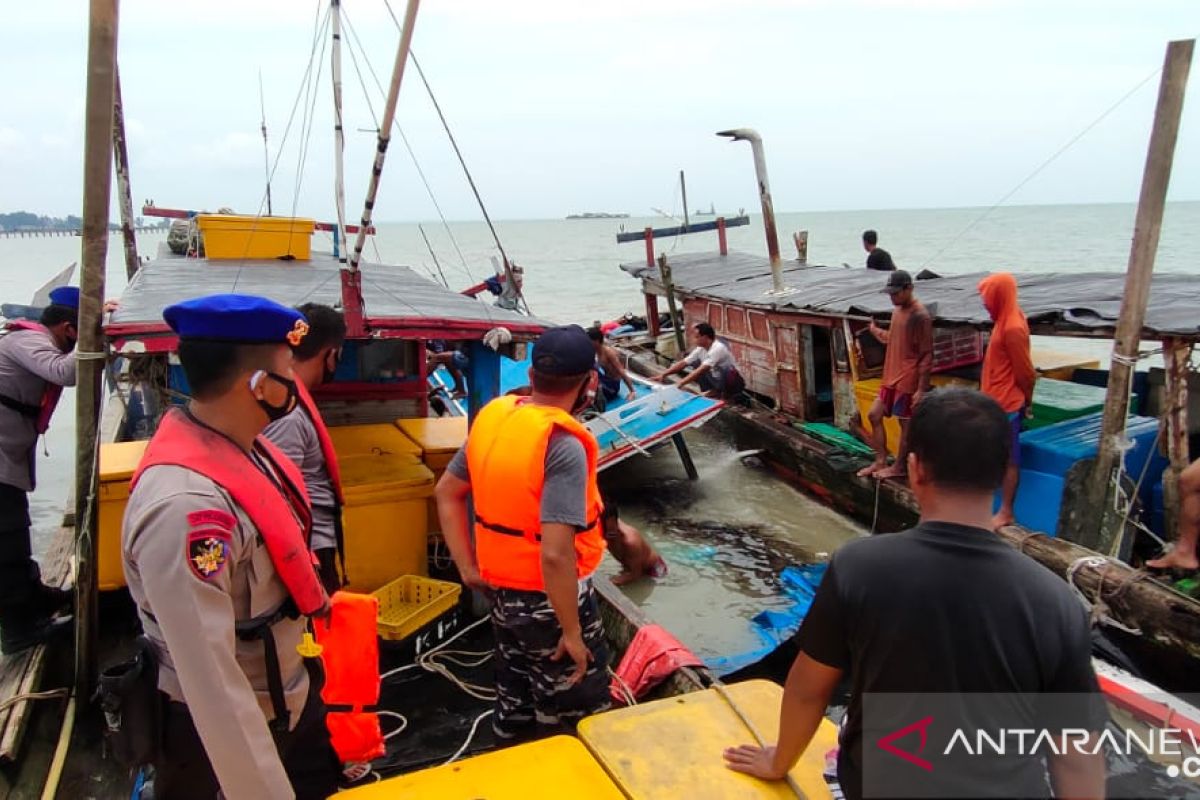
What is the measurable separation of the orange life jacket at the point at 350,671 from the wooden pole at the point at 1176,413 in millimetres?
6014

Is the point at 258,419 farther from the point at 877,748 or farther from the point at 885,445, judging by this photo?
the point at 885,445

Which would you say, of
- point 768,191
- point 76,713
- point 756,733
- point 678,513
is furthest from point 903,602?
point 768,191

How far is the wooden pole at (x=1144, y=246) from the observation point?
6023 mm

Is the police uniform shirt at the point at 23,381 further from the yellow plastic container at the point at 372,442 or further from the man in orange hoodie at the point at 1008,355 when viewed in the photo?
the man in orange hoodie at the point at 1008,355

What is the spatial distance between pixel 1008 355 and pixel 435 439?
4.76m

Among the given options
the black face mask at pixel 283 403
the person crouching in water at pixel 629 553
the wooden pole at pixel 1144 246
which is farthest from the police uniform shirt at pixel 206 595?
the wooden pole at pixel 1144 246

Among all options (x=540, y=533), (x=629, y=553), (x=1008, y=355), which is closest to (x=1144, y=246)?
(x=1008, y=355)

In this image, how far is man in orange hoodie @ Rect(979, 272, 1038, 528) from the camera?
6.70 meters

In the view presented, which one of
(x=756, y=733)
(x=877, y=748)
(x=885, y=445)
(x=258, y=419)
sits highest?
(x=258, y=419)

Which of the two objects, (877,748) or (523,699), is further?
(523,699)

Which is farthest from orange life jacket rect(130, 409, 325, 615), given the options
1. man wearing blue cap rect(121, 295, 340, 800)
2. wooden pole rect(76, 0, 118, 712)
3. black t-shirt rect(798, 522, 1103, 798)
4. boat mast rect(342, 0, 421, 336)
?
boat mast rect(342, 0, 421, 336)

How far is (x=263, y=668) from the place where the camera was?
7.06 feet

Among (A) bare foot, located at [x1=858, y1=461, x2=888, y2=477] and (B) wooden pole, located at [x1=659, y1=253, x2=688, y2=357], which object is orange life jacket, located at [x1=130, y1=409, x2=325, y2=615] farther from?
(B) wooden pole, located at [x1=659, y1=253, x2=688, y2=357]

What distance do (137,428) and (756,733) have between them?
9.57m
